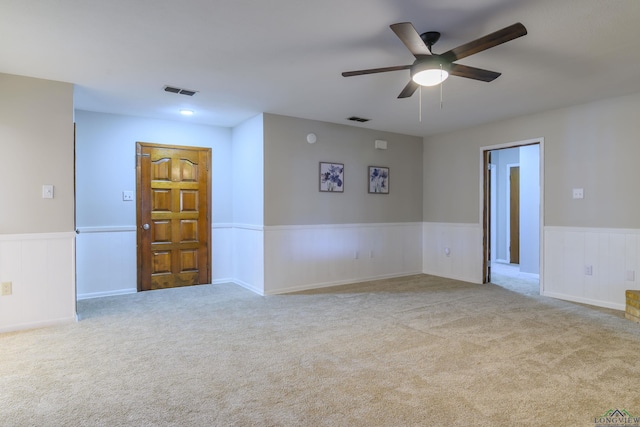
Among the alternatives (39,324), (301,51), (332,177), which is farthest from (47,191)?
(332,177)

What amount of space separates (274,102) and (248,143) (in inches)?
39.7

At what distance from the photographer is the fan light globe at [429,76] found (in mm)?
2568

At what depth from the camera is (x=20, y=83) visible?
132 inches

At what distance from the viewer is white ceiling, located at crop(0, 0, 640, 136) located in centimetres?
227

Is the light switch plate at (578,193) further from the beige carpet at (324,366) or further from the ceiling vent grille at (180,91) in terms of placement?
the ceiling vent grille at (180,91)

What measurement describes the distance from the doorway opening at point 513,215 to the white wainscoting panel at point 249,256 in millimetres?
3209

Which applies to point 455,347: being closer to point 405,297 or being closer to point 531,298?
point 405,297

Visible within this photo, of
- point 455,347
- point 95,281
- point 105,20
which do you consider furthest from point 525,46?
point 95,281

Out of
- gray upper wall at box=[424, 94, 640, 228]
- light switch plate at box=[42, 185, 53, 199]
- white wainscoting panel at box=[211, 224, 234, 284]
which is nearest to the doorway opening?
gray upper wall at box=[424, 94, 640, 228]

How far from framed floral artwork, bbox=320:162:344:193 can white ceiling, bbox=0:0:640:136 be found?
0.93m

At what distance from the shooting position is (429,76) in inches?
103

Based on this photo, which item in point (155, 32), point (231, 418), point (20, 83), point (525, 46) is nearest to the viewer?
point (231, 418)

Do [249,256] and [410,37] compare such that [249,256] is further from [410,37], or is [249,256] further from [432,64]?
[410,37]

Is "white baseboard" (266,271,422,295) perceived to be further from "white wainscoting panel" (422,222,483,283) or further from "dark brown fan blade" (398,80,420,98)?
"dark brown fan blade" (398,80,420,98)
